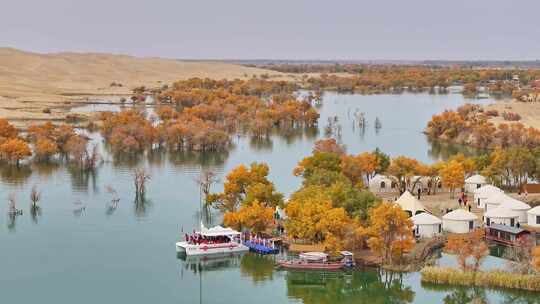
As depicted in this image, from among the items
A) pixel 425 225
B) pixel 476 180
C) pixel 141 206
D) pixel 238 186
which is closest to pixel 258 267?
pixel 425 225

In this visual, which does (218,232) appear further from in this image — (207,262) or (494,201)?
(494,201)

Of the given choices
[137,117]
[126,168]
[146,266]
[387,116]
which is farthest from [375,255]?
[387,116]

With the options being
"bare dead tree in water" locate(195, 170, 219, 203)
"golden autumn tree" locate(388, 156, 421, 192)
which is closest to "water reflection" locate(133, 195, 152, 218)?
"bare dead tree in water" locate(195, 170, 219, 203)

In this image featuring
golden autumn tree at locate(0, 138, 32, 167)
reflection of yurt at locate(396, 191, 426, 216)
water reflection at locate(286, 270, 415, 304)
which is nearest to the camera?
water reflection at locate(286, 270, 415, 304)

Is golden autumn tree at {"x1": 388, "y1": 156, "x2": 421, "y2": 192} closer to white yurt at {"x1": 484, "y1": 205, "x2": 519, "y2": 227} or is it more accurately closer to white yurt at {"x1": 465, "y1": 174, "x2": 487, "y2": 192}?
white yurt at {"x1": 465, "y1": 174, "x2": 487, "y2": 192}

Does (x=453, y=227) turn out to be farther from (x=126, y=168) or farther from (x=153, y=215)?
(x=126, y=168)
